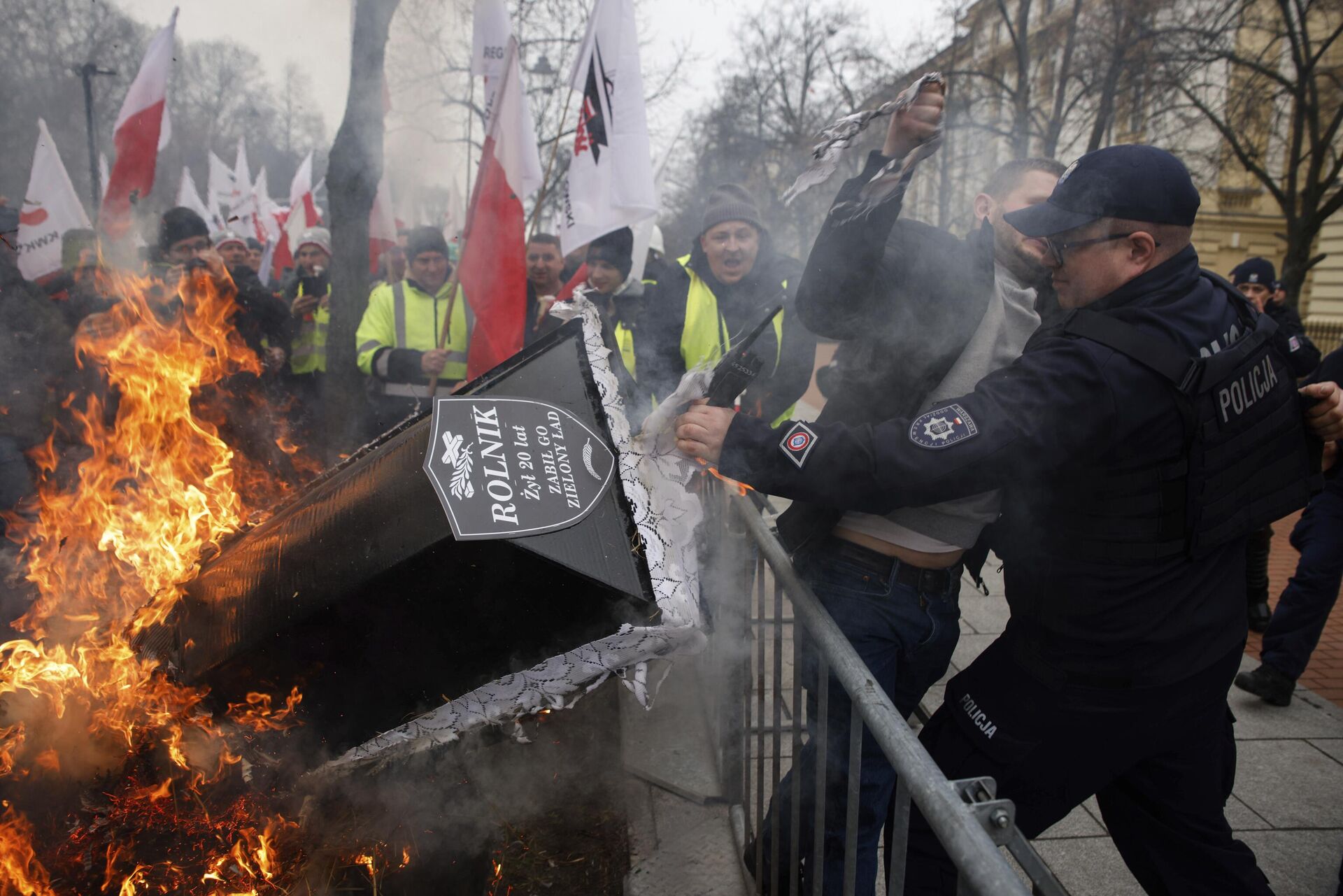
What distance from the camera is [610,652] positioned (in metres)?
1.76

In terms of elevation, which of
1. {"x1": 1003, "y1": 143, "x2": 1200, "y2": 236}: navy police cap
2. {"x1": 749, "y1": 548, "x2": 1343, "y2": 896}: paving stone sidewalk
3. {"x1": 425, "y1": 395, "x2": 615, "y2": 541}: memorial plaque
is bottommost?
{"x1": 749, "y1": 548, "x2": 1343, "y2": 896}: paving stone sidewalk

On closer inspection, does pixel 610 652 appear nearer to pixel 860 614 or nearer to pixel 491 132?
pixel 860 614

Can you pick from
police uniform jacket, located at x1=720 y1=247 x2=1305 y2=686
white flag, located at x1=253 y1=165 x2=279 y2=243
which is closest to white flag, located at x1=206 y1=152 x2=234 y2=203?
white flag, located at x1=253 y1=165 x2=279 y2=243

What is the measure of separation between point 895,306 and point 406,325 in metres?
3.75

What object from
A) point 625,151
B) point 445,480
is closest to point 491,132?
point 625,151

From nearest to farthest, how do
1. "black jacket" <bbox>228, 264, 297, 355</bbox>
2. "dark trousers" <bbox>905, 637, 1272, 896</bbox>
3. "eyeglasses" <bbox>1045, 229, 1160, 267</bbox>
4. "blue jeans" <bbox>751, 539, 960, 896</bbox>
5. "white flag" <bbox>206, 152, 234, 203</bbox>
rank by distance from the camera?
"eyeglasses" <bbox>1045, 229, 1160, 267</bbox>
"dark trousers" <bbox>905, 637, 1272, 896</bbox>
"blue jeans" <bbox>751, 539, 960, 896</bbox>
"black jacket" <bbox>228, 264, 297, 355</bbox>
"white flag" <bbox>206, 152, 234, 203</bbox>

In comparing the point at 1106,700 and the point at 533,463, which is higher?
the point at 533,463

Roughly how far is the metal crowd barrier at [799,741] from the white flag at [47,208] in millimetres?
5390

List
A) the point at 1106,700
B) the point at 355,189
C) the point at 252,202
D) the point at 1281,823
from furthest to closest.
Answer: the point at 252,202, the point at 355,189, the point at 1281,823, the point at 1106,700

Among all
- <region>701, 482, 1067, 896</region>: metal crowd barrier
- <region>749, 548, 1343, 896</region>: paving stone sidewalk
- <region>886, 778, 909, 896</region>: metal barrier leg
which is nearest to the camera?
<region>701, 482, 1067, 896</region>: metal crowd barrier

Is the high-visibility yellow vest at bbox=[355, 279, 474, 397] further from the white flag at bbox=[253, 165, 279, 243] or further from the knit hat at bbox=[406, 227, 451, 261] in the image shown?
the white flag at bbox=[253, 165, 279, 243]

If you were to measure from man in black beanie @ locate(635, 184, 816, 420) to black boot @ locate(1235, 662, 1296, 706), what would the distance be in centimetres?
249

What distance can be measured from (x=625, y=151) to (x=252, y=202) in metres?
11.8

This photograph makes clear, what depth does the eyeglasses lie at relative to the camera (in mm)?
1779
